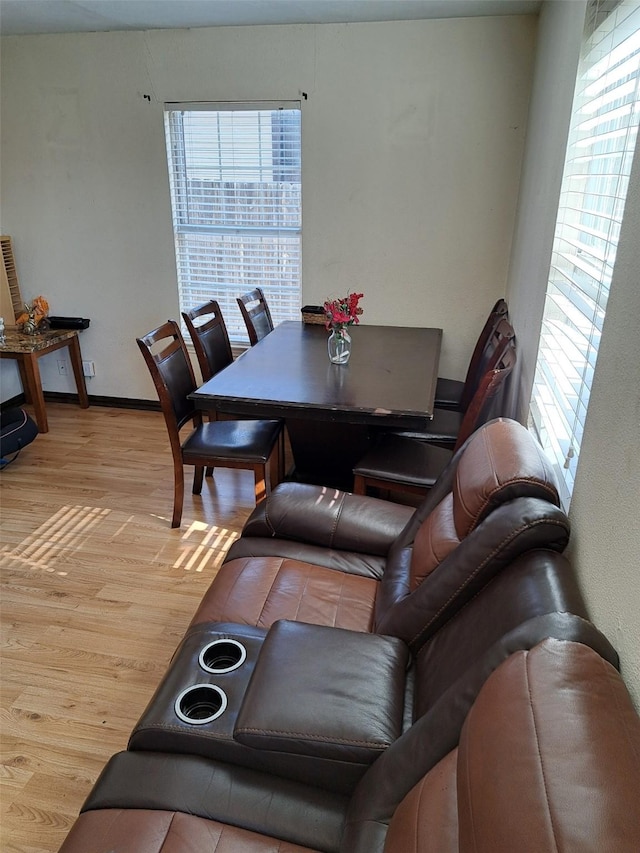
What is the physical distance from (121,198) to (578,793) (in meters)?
4.25

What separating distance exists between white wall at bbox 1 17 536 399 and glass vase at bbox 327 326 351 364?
104 centimetres

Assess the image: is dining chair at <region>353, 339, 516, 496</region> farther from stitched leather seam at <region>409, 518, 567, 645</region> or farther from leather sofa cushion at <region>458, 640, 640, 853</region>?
leather sofa cushion at <region>458, 640, 640, 853</region>

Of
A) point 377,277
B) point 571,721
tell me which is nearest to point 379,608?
point 571,721

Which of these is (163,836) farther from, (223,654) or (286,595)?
(286,595)

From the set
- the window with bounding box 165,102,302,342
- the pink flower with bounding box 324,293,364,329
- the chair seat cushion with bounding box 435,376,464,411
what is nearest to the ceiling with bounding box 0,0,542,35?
the window with bounding box 165,102,302,342

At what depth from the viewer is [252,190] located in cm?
380

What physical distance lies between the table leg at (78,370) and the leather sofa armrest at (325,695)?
3.51m

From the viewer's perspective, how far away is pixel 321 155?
11.8ft

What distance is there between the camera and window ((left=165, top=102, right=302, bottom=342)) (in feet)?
12.0

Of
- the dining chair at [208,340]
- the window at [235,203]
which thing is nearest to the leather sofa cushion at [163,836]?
the dining chair at [208,340]

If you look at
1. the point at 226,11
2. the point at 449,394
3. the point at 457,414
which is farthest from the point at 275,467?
the point at 226,11

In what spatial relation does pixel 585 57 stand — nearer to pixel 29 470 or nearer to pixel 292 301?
pixel 292 301

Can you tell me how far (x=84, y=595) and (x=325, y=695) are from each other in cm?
157

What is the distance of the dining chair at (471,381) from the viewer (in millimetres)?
3182
